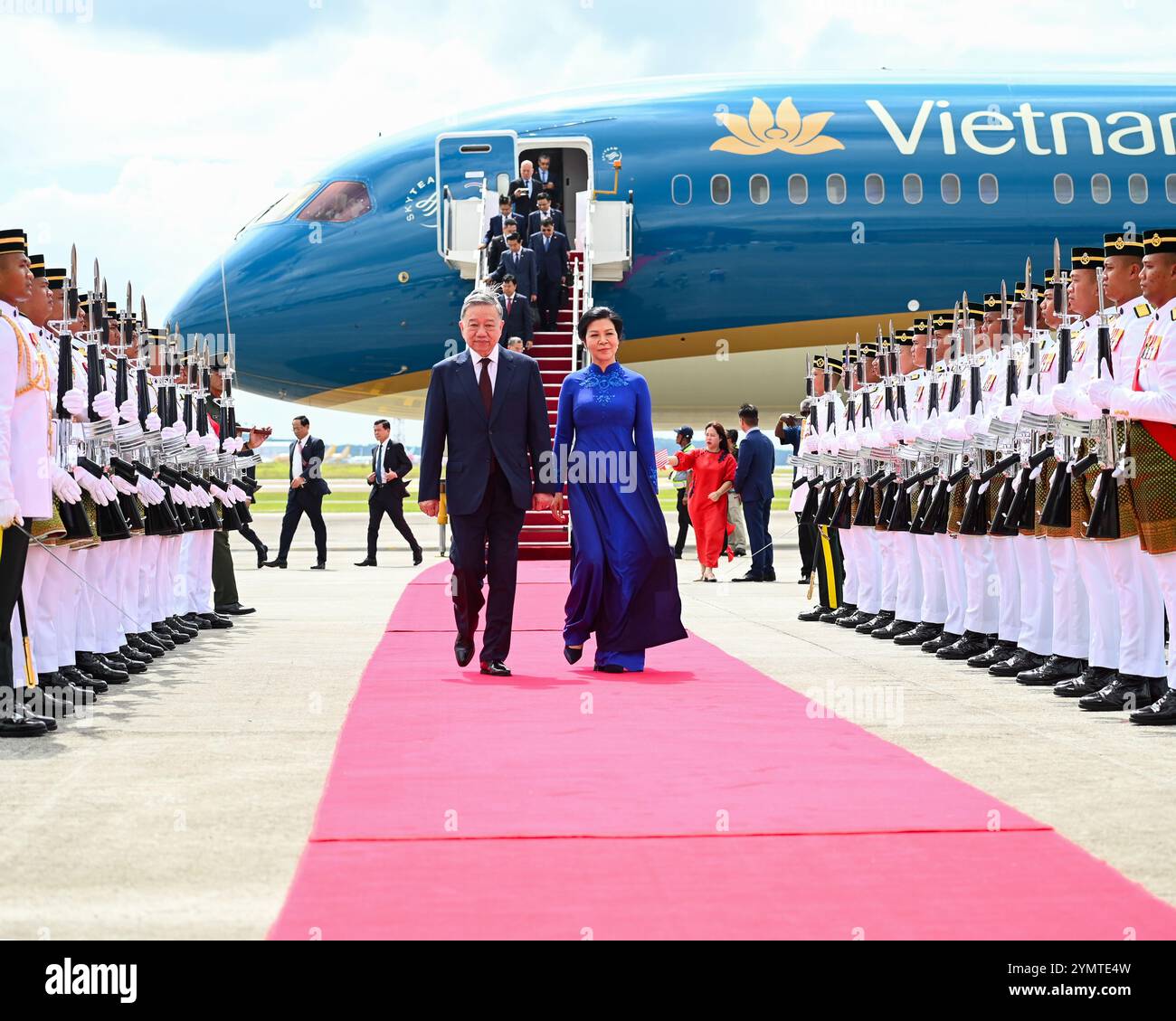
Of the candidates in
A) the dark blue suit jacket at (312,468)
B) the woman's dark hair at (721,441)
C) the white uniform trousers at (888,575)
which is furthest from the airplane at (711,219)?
the white uniform trousers at (888,575)

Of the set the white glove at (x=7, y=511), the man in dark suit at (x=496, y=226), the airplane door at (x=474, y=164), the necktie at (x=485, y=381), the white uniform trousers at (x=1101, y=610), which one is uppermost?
the airplane door at (x=474, y=164)

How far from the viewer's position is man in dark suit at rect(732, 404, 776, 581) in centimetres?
1410

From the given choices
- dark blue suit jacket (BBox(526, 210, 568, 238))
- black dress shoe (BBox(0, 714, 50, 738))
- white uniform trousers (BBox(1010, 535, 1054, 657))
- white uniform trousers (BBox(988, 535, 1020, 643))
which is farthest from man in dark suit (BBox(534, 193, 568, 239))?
black dress shoe (BBox(0, 714, 50, 738))

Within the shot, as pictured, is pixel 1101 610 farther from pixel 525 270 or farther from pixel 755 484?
pixel 525 270

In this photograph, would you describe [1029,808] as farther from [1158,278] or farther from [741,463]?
[741,463]

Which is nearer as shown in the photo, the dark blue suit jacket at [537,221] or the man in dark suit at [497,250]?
the man in dark suit at [497,250]

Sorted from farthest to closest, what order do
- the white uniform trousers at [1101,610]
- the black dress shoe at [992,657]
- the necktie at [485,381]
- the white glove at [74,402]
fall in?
the black dress shoe at [992,657], the necktie at [485,381], the white uniform trousers at [1101,610], the white glove at [74,402]

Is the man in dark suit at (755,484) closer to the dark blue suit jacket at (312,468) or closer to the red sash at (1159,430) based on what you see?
the dark blue suit jacket at (312,468)

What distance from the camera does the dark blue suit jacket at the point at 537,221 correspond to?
626 inches

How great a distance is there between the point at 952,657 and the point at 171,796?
453 cm

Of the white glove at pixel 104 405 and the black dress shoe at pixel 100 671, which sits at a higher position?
the white glove at pixel 104 405

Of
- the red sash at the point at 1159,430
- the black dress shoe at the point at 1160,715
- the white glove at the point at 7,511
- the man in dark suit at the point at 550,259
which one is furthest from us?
the man in dark suit at the point at 550,259

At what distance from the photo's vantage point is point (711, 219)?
54.0 feet

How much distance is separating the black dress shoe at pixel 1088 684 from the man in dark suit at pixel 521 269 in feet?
32.8
